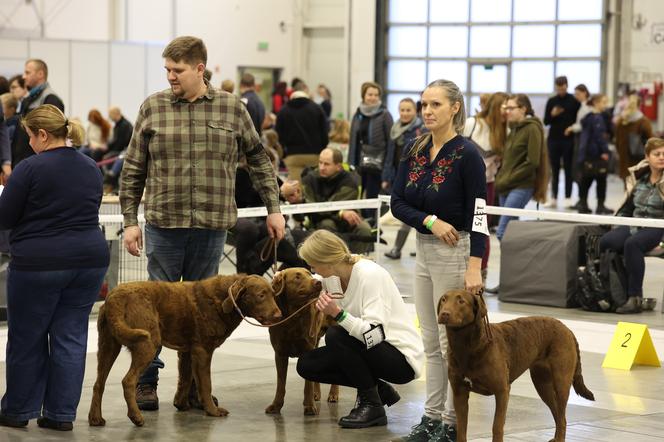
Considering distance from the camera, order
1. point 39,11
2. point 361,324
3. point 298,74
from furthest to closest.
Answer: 1. point 298,74
2. point 39,11
3. point 361,324

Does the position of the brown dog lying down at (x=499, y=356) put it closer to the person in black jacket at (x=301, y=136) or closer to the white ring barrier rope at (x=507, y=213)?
the white ring barrier rope at (x=507, y=213)

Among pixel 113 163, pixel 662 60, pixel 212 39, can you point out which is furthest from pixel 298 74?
pixel 113 163

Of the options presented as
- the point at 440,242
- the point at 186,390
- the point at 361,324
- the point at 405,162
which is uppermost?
the point at 405,162

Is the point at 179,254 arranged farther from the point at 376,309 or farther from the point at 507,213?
the point at 507,213

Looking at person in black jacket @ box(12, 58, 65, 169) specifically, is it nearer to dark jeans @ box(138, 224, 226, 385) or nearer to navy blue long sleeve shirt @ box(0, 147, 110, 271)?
dark jeans @ box(138, 224, 226, 385)

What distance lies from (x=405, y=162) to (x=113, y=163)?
13.1 metres

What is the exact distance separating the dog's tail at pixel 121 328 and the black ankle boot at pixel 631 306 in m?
4.80

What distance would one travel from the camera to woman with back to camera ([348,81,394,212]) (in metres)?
12.7

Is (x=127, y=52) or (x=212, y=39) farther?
(x=212, y=39)

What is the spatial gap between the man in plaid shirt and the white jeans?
93cm

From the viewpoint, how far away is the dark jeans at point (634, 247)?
29.3 ft

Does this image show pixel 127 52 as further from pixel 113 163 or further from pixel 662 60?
pixel 662 60

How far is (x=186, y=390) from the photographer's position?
5.61 m

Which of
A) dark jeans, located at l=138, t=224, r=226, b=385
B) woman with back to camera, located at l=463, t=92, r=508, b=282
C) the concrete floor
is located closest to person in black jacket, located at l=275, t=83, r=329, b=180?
woman with back to camera, located at l=463, t=92, r=508, b=282
